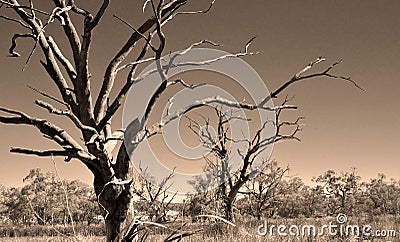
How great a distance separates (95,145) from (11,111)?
808 millimetres

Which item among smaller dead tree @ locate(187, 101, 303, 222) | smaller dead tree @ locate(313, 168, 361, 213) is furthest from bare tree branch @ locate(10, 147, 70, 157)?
smaller dead tree @ locate(313, 168, 361, 213)

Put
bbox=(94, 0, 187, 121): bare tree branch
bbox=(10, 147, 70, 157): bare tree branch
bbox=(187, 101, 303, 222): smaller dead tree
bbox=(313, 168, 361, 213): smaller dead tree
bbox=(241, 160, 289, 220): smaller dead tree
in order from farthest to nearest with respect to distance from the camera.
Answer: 1. bbox=(313, 168, 361, 213): smaller dead tree
2. bbox=(241, 160, 289, 220): smaller dead tree
3. bbox=(187, 101, 303, 222): smaller dead tree
4. bbox=(94, 0, 187, 121): bare tree branch
5. bbox=(10, 147, 70, 157): bare tree branch

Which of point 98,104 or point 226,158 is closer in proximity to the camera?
point 98,104

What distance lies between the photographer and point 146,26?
539 centimetres

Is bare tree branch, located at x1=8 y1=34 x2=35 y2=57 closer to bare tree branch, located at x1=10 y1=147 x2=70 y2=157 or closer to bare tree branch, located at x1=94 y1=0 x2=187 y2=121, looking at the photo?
bare tree branch, located at x1=94 y1=0 x2=187 y2=121

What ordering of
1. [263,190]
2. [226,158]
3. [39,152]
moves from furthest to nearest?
1. [263,190]
2. [226,158]
3. [39,152]

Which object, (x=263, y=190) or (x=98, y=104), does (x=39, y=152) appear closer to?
(x=98, y=104)

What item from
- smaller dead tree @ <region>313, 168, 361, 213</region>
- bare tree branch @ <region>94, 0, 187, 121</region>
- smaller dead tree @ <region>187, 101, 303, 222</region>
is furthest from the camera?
smaller dead tree @ <region>313, 168, 361, 213</region>

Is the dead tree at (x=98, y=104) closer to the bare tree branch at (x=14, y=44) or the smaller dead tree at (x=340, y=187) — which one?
the bare tree branch at (x=14, y=44)

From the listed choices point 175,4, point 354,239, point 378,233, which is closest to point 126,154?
point 175,4

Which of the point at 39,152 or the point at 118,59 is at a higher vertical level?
the point at 118,59

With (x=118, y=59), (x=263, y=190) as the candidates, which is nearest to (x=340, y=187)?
(x=263, y=190)

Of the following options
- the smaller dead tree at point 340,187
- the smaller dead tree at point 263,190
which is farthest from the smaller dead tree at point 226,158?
the smaller dead tree at point 340,187

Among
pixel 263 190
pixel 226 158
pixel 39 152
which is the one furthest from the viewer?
pixel 263 190
